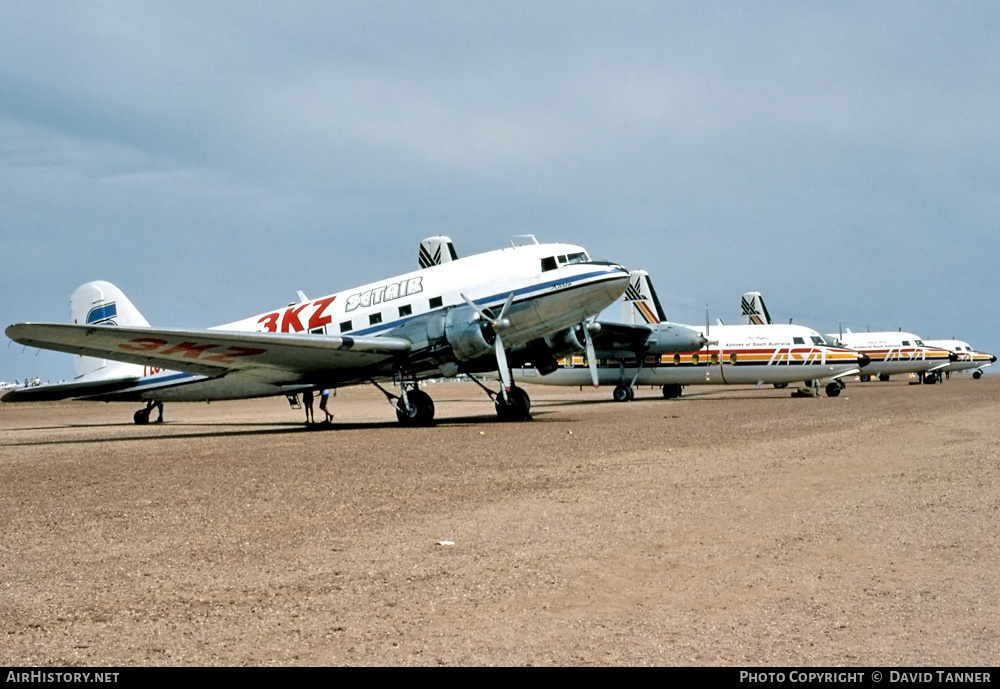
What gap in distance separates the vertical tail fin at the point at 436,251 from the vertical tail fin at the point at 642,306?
84.5ft

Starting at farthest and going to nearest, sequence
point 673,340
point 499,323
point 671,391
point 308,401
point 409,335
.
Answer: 1. point 671,391
2. point 673,340
3. point 308,401
4. point 409,335
5. point 499,323

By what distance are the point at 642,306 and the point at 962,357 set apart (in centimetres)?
3824

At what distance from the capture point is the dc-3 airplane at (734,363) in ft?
159

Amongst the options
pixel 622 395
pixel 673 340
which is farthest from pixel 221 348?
pixel 673 340

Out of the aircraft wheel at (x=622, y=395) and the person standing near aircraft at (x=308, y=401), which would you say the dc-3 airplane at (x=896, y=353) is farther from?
the person standing near aircraft at (x=308, y=401)

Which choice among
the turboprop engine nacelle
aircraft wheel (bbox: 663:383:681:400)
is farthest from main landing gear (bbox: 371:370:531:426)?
aircraft wheel (bbox: 663:383:681:400)

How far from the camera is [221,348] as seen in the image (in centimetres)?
2408

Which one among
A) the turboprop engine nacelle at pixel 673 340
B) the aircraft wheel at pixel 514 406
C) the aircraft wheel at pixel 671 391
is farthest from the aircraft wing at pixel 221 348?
the aircraft wheel at pixel 671 391

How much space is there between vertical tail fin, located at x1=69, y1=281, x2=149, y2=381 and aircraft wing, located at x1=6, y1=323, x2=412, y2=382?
4.67 meters

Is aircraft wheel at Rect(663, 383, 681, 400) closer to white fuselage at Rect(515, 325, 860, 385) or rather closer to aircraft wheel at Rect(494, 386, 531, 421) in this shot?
white fuselage at Rect(515, 325, 860, 385)

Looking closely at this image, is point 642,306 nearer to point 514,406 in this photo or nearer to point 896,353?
point 896,353

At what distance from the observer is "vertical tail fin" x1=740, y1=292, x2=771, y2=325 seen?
301 ft

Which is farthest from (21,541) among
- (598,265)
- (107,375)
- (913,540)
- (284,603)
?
(107,375)
